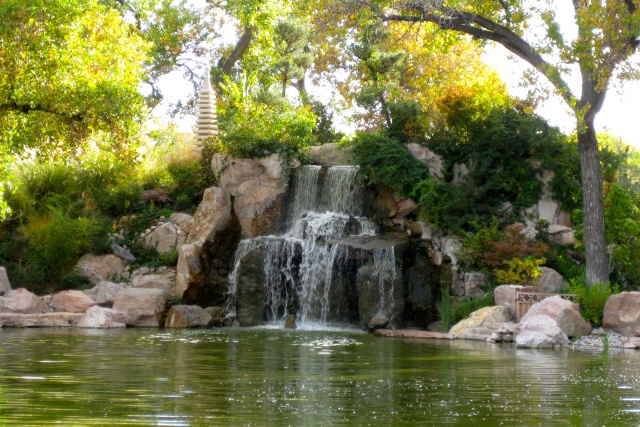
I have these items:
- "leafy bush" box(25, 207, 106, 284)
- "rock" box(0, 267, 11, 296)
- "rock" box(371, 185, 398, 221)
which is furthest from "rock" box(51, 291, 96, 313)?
"rock" box(371, 185, 398, 221)

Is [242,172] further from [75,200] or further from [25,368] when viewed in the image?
[25,368]

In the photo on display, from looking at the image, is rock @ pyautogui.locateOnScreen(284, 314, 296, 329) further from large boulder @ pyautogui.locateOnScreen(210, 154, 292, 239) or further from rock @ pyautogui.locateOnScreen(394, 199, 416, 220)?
rock @ pyautogui.locateOnScreen(394, 199, 416, 220)

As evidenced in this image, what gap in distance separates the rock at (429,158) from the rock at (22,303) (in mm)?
9600

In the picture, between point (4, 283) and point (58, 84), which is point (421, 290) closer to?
point (58, 84)

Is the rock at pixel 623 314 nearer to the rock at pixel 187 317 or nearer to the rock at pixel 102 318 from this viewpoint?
the rock at pixel 187 317

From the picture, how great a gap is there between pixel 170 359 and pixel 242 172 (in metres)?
12.2

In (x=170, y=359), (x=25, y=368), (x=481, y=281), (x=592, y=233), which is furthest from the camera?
(x=481, y=281)

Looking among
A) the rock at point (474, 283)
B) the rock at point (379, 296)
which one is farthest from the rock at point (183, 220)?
the rock at point (474, 283)

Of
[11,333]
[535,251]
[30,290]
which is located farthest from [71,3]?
[535,251]

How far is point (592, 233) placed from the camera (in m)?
16.8

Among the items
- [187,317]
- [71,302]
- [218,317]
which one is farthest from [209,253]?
[71,302]

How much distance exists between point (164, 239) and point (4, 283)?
4.46 metres

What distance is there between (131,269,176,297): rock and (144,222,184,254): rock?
1.44 meters

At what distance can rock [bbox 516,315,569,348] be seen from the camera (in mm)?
13414
